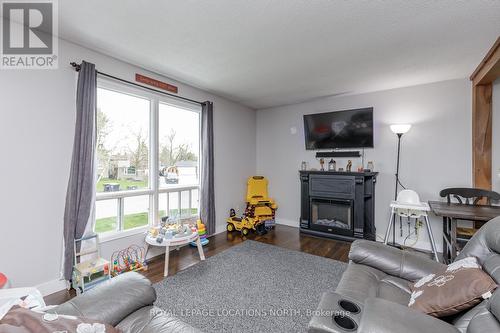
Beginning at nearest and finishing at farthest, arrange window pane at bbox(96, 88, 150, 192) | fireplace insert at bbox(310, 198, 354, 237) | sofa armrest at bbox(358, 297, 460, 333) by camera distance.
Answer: sofa armrest at bbox(358, 297, 460, 333)
window pane at bbox(96, 88, 150, 192)
fireplace insert at bbox(310, 198, 354, 237)

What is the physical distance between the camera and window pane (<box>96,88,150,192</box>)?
2.80 metres

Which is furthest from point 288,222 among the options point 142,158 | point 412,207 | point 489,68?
point 489,68

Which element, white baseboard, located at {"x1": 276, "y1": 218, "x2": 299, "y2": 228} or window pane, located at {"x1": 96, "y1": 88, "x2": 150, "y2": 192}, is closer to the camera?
window pane, located at {"x1": 96, "y1": 88, "x2": 150, "y2": 192}

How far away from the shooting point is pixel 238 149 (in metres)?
4.83

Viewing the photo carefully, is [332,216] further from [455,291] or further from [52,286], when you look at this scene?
[52,286]

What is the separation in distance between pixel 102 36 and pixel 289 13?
1861mm

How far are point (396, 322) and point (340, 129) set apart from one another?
3682 mm

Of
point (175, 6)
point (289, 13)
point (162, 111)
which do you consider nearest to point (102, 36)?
point (175, 6)

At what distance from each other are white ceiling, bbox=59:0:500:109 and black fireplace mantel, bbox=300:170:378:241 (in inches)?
63.4

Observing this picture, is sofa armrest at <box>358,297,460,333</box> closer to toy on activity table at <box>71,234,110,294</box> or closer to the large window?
toy on activity table at <box>71,234,110,294</box>

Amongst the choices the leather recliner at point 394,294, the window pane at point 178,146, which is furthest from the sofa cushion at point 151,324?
the window pane at point 178,146

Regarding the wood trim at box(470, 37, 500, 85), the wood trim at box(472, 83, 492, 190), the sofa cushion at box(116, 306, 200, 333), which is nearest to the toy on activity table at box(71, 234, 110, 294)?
the sofa cushion at box(116, 306, 200, 333)

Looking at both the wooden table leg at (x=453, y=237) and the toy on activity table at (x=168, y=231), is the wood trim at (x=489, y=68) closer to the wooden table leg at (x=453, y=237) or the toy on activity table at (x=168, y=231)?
the wooden table leg at (x=453, y=237)

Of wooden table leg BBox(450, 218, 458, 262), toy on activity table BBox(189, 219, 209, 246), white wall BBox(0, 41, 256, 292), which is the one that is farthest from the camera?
toy on activity table BBox(189, 219, 209, 246)
